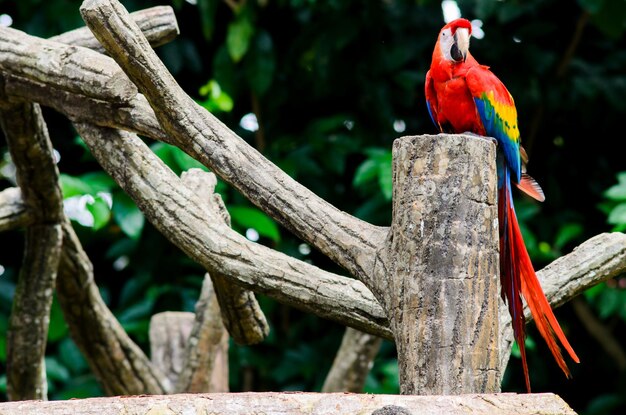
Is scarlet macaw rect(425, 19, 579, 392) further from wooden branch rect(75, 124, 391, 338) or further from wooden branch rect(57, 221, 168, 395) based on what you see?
wooden branch rect(57, 221, 168, 395)

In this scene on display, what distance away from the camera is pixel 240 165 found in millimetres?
1407

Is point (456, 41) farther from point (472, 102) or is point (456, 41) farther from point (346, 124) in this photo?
point (346, 124)

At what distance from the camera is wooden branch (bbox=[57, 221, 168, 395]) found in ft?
7.11

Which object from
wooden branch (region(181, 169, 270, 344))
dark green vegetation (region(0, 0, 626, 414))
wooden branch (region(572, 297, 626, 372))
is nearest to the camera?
wooden branch (region(181, 169, 270, 344))

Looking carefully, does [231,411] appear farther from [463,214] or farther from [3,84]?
[3,84]

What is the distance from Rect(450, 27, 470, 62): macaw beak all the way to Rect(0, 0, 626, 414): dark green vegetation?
1.16m

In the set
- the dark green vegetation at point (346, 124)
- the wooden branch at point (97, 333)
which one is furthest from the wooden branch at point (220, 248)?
the dark green vegetation at point (346, 124)

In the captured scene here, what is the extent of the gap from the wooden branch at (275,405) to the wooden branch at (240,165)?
39 cm

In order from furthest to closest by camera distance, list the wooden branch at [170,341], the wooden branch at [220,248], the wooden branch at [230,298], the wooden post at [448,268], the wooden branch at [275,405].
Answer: the wooden branch at [170,341] → the wooden branch at [230,298] → the wooden branch at [220,248] → the wooden post at [448,268] → the wooden branch at [275,405]

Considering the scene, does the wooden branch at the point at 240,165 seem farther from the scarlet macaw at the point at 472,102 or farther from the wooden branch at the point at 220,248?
the scarlet macaw at the point at 472,102

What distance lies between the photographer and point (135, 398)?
95 centimetres

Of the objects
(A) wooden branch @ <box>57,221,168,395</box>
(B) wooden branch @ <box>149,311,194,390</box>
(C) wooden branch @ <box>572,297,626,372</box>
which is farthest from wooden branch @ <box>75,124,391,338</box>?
(C) wooden branch @ <box>572,297,626,372</box>

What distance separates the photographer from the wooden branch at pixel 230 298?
1710 mm

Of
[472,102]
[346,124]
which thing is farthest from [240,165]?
[346,124]
